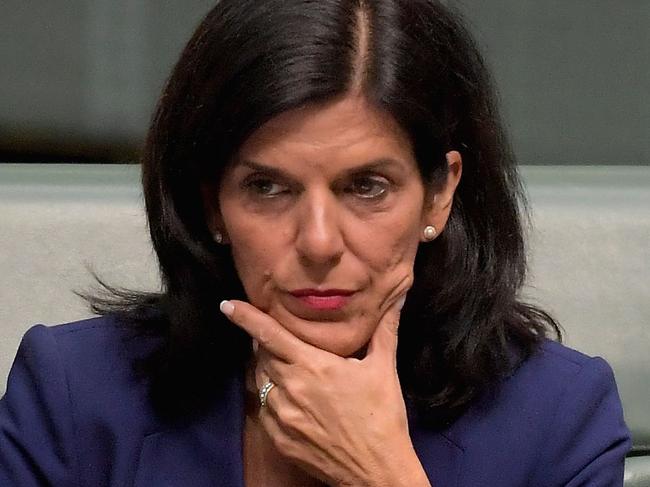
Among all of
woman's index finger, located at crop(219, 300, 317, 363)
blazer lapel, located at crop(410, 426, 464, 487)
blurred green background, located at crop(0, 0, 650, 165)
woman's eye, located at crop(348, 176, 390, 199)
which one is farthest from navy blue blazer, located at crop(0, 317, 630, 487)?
blurred green background, located at crop(0, 0, 650, 165)

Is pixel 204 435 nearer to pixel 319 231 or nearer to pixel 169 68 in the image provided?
pixel 319 231

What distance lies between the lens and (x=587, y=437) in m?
1.02

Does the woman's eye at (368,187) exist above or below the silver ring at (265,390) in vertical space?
above

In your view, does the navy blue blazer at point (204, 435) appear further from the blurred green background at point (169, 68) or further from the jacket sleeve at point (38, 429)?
the blurred green background at point (169, 68)

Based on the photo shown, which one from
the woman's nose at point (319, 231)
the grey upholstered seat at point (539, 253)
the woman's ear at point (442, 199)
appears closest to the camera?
the woman's nose at point (319, 231)

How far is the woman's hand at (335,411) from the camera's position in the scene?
3.03 ft

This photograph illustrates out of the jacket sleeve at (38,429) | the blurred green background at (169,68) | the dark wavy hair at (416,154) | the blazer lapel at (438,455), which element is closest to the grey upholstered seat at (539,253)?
the blurred green background at (169,68)

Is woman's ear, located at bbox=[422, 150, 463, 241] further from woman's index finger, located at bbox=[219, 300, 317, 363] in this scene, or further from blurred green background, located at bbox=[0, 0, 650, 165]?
blurred green background, located at bbox=[0, 0, 650, 165]

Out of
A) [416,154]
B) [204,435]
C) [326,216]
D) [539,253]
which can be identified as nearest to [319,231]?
[326,216]

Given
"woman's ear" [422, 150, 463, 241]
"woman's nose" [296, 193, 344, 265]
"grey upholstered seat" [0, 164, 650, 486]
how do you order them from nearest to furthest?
"woman's nose" [296, 193, 344, 265]
"woman's ear" [422, 150, 463, 241]
"grey upholstered seat" [0, 164, 650, 486]

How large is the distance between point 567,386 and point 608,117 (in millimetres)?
580

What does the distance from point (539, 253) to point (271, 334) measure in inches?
22.4

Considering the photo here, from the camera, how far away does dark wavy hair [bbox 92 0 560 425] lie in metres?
0.87

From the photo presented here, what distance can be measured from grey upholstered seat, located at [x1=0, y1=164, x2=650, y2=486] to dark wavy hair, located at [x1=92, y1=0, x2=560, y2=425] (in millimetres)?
189
